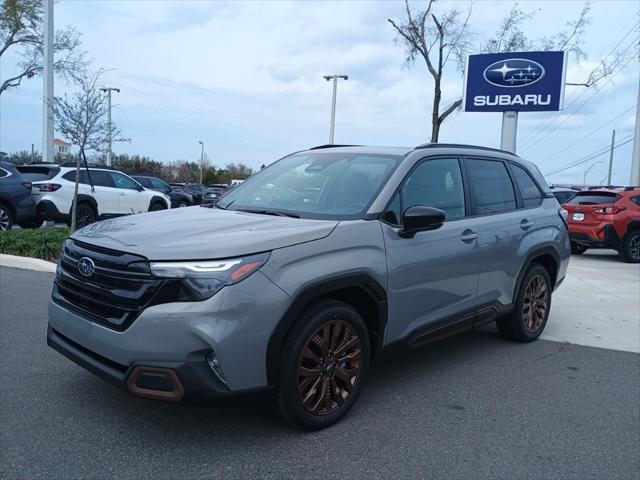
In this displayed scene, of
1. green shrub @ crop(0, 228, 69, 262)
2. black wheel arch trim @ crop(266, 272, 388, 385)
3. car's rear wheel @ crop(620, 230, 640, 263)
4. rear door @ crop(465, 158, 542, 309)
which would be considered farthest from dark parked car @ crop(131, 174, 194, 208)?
black wheel arch trim @ crop(266, 272, 388, 385)

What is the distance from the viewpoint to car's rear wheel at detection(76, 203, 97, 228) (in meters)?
12.7

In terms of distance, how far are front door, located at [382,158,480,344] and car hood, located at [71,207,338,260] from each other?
572 millimetres

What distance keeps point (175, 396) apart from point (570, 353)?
400 centimetres

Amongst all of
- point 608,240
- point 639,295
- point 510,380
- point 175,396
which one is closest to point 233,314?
point 175,396

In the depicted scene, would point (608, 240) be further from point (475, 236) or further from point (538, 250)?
point (475, 236)

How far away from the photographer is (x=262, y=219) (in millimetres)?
3684

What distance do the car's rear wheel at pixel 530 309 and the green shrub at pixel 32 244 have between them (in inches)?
285

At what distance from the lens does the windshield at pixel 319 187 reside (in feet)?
12.7

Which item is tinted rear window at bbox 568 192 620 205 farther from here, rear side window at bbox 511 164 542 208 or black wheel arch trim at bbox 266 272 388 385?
black wheel arch trim at bbox 266 272 388 385

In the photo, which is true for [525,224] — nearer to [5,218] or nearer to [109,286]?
[109,286]

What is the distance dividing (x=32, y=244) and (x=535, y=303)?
7.95m

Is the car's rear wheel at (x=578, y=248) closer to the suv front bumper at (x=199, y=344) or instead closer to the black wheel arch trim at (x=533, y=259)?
the black wheel arch trim at (x=533, y=259)

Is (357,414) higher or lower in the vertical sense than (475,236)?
lower

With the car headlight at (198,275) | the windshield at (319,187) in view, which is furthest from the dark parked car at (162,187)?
the car headlight at (198,275)
